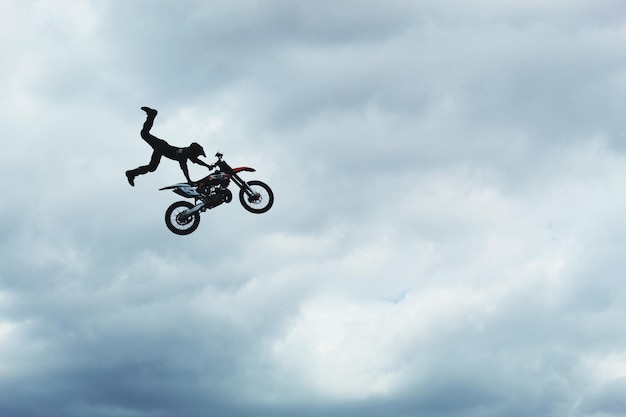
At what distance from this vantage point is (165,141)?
207ft

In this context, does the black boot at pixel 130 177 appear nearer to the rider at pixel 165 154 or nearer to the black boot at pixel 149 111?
the rider at pixel 165 154

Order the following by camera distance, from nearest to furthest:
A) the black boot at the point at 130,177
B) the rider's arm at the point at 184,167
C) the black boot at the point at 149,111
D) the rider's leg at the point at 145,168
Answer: the black boot at the point at 149,111
the black boot at the point at 130,177
the rider's leg at the point at 145,168
the rider's arm at the point at 184,167

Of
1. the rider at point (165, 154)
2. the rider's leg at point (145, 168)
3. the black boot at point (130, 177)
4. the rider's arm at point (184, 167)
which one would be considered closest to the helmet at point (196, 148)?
the rider at point (165, 154)

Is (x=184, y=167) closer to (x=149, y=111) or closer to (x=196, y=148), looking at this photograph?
(x=196, y=148)

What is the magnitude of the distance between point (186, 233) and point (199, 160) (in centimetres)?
426

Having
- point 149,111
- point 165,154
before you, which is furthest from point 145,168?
point 149,111

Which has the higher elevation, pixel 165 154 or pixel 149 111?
pixel 149 111

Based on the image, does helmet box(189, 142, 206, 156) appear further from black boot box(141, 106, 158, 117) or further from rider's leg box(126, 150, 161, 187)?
black boot box(141, 106, 158, 117)


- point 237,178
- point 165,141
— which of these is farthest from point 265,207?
point 165,141

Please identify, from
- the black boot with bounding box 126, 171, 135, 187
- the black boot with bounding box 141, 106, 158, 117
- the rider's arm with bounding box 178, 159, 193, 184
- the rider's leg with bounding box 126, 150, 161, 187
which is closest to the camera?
the black boot with bounding box 141, 106, 158, 117

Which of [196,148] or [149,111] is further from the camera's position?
[196,148]

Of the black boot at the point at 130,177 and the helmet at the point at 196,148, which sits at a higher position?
the helmet at the point at 196,148

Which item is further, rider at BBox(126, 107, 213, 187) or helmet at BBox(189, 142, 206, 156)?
helmet at BBox(189, 142, 206, 156)

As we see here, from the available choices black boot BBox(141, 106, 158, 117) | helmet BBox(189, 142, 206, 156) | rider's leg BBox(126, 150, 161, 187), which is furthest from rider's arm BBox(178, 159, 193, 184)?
black boot BBox(141, 106, 158, 117)
